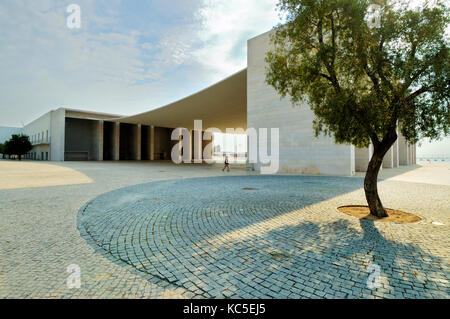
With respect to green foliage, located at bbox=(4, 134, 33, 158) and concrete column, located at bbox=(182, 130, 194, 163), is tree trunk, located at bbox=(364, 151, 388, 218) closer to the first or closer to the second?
concrete column, located at bbox=(182, 130, 194, 163)

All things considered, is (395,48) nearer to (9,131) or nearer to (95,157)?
(95,157)

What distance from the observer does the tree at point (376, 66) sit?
4.89 metres

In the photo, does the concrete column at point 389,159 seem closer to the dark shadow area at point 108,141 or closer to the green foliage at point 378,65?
the green foliage at point 378,65

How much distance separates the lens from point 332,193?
8.80 meters

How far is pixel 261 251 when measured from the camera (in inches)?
143

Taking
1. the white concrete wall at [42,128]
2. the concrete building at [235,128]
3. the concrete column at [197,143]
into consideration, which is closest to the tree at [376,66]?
the concrete building at [235,128]

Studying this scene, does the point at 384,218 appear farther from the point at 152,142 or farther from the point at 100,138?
the point at 152,142

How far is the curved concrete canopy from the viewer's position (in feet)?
71.5

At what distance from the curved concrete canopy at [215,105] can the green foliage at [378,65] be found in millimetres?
14645

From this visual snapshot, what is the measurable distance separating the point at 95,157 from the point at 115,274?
47.8 meters

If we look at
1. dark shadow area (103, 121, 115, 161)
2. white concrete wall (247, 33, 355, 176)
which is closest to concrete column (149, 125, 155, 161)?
dark shadow area (103, 121, 115, 161)

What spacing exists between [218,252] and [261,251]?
68 centimetres

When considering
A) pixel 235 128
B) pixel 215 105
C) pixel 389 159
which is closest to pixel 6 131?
pixel 235 128

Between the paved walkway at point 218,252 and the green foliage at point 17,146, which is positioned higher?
the green foliage at point 17,146
